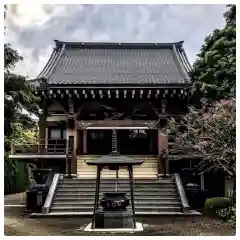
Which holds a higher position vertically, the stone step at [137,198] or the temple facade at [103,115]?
the temple facade at [103,115]

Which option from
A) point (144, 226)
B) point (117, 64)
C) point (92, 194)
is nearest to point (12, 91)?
point (144, 226)

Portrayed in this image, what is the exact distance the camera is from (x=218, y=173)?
34.4ft

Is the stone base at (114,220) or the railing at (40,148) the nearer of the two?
the stone base at (114,220)

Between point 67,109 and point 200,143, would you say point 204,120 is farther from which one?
point 67,109

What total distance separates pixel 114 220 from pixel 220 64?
3.91 meters

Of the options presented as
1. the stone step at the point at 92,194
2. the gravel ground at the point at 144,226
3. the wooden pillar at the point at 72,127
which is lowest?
the gravel ground at the point at 144,226

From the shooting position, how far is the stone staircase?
873 centimetres

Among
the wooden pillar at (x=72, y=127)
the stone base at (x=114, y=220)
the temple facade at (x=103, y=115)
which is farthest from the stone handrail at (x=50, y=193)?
the stone base at (x=114, y=220)

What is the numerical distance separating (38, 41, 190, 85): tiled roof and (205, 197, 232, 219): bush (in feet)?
9.57

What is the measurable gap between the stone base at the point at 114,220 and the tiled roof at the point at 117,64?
3827 millimetres

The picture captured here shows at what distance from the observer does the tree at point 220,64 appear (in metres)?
8.72

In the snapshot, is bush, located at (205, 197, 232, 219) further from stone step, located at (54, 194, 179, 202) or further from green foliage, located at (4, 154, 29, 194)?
green foliage, located at (4, 154, 29, 194)

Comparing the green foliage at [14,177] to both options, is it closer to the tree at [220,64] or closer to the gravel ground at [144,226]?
the gravel ground at [144,226]

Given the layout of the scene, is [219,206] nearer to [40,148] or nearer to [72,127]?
[72,127]
